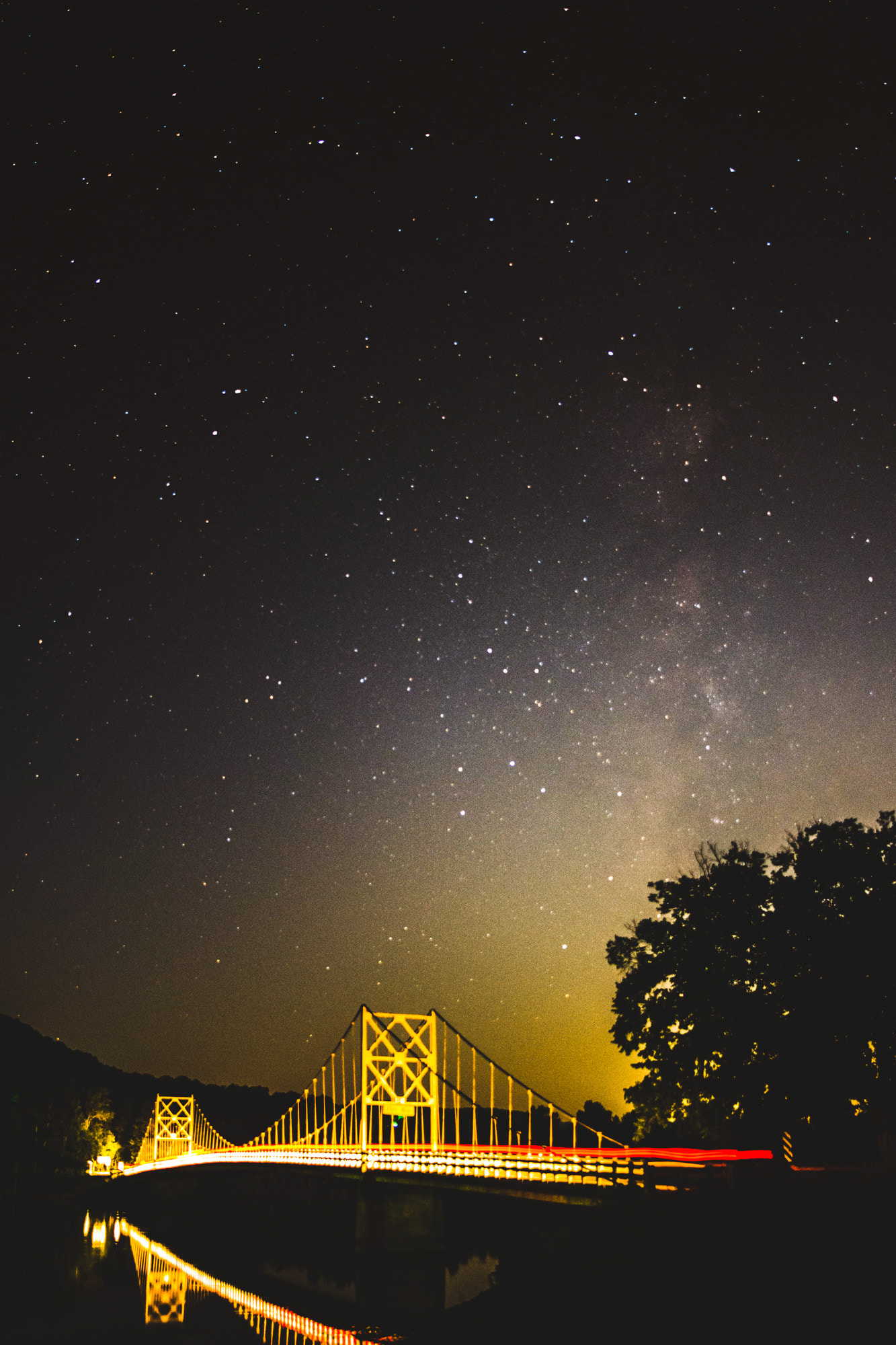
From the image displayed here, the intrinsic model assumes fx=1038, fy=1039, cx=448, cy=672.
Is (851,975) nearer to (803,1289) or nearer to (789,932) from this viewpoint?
(789,932)

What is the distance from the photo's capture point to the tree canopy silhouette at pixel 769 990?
35.0m

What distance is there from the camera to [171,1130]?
158 meters

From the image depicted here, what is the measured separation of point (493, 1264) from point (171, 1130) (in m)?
115

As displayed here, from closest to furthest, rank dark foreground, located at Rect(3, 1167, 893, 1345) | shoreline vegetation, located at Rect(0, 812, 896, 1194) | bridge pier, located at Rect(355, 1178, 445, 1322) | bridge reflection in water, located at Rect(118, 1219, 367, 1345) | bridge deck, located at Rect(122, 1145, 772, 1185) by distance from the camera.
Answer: dark foreground, located at Rect(3, 1167, 893, 1345), bridge deck, located at Rect(122, 1145, 772, 1185), shoreline vegetation, located at Rect(0, 812, 896, 1194), bridge reflection in water, located at Rect(118, 1219, 367, 1345), bridge pier, located at Rect(355, 1178, 445, 1322)

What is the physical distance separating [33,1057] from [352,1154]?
134311mm

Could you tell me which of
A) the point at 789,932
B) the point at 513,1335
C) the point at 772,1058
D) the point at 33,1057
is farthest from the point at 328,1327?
the point at 33,1057

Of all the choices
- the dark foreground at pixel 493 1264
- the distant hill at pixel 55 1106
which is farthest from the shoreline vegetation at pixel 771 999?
the distant hill at pixel 55 1106

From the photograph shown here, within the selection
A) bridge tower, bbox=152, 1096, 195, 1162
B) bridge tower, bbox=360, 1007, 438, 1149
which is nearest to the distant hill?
bridge tower, bbox=152, 1096, 195, 1162

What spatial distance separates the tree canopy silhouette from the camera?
35031mm

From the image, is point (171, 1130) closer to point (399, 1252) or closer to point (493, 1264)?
point (493, 1264)

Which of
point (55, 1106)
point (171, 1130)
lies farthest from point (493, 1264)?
point (171, 1130)

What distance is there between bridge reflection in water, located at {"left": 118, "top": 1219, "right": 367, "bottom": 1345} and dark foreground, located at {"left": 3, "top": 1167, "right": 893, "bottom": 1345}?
479mm

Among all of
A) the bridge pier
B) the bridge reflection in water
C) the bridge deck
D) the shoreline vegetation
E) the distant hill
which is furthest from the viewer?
the distant hill

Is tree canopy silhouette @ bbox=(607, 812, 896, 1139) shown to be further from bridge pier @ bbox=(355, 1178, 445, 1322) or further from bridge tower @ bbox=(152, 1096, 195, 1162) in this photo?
bridge tower @ bbox=(152, 1096, 195, 1162)
